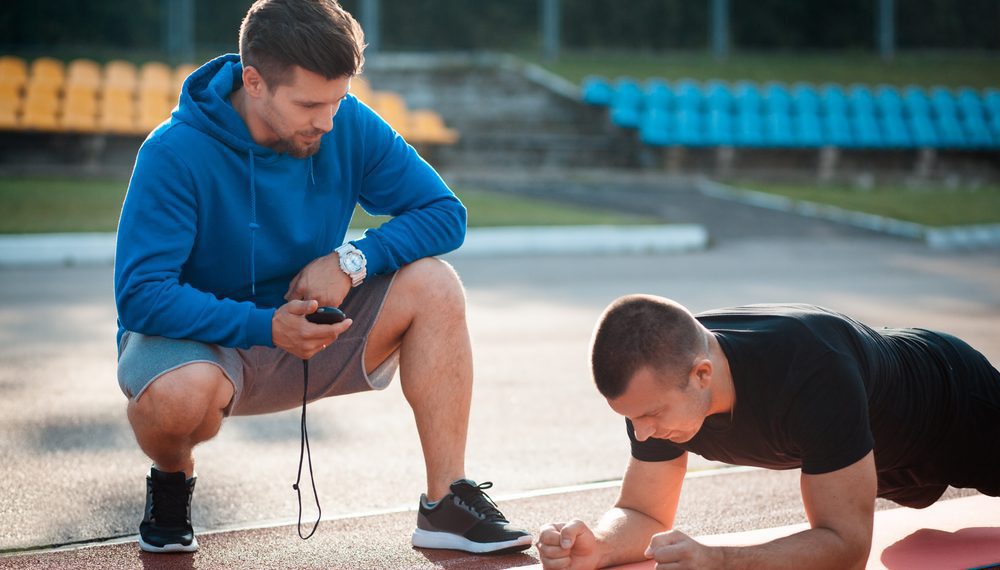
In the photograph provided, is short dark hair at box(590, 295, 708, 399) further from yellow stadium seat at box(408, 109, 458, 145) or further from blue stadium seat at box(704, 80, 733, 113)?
blue stadium seat at box(704, 80, 733, 113)

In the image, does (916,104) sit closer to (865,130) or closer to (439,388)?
(865,130)

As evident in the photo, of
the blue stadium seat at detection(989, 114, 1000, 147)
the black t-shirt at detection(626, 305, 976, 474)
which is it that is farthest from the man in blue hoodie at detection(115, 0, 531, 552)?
the blue stadium seat at detection(989, 114, 1000, 147)

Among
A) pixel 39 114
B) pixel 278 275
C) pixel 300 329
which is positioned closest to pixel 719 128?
pixel 39 114

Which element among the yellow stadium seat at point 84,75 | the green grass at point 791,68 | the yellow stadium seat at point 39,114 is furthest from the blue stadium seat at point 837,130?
the yellow stadium seat at point 39,114

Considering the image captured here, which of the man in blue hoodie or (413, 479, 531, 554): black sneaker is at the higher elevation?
the man in blue hoodie

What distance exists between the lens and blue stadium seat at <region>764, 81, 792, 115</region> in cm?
2348

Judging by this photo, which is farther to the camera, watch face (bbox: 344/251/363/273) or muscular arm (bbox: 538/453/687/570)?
watch face (bbox: 344/251/363/273)

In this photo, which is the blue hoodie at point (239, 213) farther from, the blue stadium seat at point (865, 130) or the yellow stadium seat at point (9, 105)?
the blue stadium seat at point (865, 130)

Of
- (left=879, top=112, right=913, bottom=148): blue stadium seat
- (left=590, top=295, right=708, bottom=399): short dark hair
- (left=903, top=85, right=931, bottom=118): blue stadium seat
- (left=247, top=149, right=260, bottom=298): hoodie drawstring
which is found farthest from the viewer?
(left=903, top=85, right=931, bottom=118): blue stadium seat

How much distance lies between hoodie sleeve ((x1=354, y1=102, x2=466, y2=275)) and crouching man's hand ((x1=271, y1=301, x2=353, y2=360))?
409mm

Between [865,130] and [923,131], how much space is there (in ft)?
5.09

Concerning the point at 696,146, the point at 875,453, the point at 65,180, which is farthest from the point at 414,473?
the point at 696,146

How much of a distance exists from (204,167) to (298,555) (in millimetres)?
1202

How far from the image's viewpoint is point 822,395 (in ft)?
9.08
